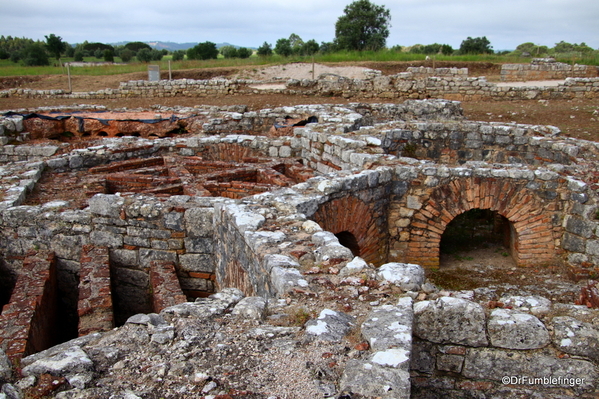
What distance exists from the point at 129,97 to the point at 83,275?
610 inches

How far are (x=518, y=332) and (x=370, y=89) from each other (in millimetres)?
16431

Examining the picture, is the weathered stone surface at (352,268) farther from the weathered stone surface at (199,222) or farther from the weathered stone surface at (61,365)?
the weathered stone surface at (199,222)

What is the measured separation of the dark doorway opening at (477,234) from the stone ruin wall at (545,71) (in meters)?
14.3

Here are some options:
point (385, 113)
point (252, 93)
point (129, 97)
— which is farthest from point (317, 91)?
point (129, 97)

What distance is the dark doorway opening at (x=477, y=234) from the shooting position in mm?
7934

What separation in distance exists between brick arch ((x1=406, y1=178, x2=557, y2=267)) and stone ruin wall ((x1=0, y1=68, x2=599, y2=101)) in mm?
11960

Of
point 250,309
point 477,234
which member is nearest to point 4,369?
point 250,309

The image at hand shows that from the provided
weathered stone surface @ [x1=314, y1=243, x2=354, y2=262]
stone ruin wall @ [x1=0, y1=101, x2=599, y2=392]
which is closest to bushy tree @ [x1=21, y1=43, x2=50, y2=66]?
stone ruin wall @ [x1=0, y1=101, x2=599, y2=392]

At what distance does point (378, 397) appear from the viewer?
229 centimetres

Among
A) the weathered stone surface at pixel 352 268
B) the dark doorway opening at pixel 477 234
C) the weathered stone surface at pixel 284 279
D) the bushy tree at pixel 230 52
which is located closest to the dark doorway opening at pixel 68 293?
the weathered stone surface at pixel 284 279

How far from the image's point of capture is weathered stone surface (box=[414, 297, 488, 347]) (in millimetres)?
3100

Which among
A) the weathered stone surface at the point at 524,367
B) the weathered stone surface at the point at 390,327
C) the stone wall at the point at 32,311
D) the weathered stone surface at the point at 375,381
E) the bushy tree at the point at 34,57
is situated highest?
the bushy tree at the point at 34,57

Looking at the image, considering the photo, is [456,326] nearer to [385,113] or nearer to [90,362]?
[90,362]

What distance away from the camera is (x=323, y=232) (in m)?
4.51
